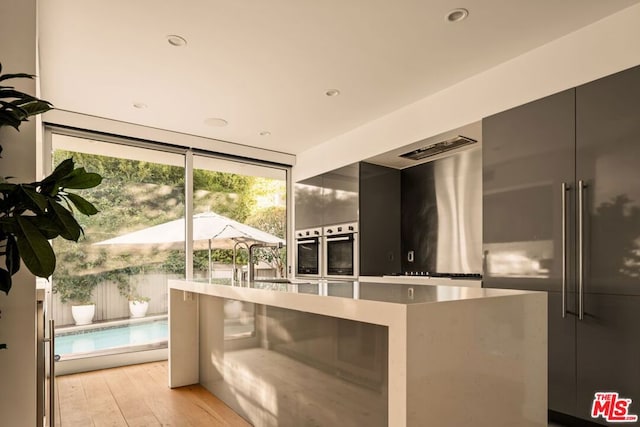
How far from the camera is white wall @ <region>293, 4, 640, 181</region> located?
235 cm

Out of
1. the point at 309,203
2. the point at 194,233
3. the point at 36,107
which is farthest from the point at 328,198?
the point at 36,107

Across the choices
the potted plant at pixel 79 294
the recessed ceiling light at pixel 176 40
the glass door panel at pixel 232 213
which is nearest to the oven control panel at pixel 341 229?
the glass door panel at pixel 232 213

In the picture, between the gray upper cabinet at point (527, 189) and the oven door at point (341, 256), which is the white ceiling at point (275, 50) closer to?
the gray upper cabinet at point (527, 189)

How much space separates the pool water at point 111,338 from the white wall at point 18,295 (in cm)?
300

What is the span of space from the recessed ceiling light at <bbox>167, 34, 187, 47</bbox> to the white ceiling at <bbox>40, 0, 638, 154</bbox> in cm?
4

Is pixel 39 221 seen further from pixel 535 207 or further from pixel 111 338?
pixel 111 338

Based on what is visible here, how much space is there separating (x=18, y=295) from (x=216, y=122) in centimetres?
312

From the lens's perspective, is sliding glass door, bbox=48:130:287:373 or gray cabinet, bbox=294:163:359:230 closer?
sliding glass door, bbox=48:130:287:373

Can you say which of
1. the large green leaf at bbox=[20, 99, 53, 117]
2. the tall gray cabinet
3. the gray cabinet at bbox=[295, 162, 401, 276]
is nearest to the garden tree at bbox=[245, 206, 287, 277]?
the gray cabinet at bbox=[295, 162, 401, 276]

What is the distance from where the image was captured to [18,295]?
1.45 m

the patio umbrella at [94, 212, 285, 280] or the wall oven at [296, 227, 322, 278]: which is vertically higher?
the patio umbrella at [94, 212, 285, 280]

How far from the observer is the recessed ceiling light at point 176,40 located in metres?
2.64

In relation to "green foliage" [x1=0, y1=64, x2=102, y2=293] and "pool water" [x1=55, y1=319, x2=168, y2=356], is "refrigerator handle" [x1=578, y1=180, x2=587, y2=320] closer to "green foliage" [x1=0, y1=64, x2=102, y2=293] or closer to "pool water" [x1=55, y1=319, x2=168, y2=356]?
"green foliage" [x1=0, y1=64, x2=102, y2=293]

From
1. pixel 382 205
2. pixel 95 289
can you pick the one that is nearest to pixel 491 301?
pixel 382 205
